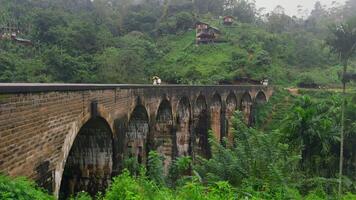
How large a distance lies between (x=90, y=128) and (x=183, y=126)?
384 inches

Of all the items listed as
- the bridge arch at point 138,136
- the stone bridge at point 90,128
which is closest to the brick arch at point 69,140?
the stone bridge at point 90,128

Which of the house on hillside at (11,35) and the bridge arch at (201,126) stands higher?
the house on hillside at (11,35)

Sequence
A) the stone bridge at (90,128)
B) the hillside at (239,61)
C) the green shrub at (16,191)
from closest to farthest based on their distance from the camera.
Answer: the green shrub at (16,191), the stone bridge at (90,128), the hillside at (239,61)

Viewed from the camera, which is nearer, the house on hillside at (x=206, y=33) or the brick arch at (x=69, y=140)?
the brick arch at (x=69, y=140)

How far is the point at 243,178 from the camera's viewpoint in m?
9.56

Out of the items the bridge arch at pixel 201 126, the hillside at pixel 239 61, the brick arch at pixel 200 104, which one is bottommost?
the bridge arch at pixel 201 126

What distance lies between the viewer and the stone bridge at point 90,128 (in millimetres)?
5930

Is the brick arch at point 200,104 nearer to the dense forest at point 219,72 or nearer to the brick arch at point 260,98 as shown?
the dense forest at point 219,72

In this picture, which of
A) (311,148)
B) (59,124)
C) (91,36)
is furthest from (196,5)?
(59,124)

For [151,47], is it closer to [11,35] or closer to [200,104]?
[11,35]

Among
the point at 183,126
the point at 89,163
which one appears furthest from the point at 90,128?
the point at 183,126

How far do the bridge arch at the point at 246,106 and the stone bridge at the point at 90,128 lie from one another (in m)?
7.23

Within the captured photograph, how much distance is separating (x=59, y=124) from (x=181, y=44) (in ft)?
156

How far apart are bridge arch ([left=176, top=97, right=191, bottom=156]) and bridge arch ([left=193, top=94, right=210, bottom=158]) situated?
35.3 inches
